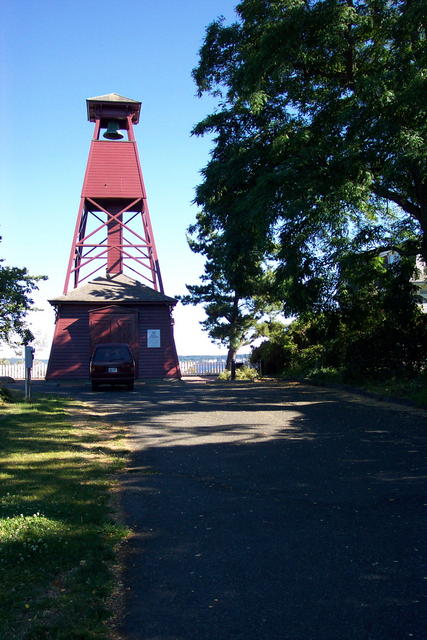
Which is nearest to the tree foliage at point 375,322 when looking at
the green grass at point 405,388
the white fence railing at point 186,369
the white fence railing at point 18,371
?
the green grass at point 405,388

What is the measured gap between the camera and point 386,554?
421 cm

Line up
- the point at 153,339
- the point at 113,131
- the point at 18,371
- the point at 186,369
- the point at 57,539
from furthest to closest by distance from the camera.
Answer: the point at 186,369 → the point at 18,371 → the point at 113,131 → the point at 153,339 → the point at 57,539

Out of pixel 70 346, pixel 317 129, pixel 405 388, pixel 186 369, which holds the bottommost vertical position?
pixel 405 388

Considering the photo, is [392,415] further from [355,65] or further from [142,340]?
[142,340]

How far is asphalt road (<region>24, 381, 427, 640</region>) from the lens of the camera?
325cm

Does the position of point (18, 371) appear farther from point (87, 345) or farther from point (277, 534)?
Result: point (277, 534)

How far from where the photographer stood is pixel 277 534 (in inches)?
186

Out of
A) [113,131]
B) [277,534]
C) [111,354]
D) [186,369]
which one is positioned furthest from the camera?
[186,369]

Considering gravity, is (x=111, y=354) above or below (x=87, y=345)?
below

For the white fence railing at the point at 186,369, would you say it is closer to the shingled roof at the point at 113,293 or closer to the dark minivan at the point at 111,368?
the shingled roof at the point at 113,293

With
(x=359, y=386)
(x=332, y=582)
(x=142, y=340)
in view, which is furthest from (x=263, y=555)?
(x=142, y=340)

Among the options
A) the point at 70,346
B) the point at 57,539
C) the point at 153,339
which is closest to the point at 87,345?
the point at 70,346

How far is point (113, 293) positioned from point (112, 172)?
22.6 feet

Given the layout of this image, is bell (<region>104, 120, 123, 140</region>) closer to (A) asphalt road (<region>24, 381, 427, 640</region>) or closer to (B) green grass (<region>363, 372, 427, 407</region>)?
(B) green grass (<region>363, 372, 427, 407</region>)
